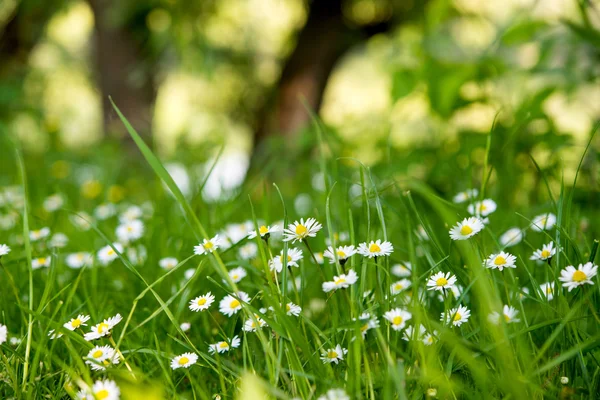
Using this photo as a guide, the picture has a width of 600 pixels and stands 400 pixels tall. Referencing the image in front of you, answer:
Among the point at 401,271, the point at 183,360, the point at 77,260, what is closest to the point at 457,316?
the point at 401,271

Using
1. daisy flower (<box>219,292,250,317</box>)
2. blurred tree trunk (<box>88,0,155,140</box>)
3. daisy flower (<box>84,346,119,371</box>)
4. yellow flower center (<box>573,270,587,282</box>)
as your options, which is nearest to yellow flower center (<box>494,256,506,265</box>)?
yellow flower center (<box>573,270,587,282</box>)

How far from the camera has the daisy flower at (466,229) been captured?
806 mm

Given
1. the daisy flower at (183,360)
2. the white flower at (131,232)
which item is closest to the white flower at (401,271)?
the daisy flower at (183,360)

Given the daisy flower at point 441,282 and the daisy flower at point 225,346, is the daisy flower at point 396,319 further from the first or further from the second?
the daisy flower at point 225,346

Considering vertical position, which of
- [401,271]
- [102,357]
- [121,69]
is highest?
[121,69]

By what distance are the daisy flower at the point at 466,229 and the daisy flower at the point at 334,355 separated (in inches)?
9.9

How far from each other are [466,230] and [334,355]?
0.29 m

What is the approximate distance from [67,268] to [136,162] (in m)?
2.09

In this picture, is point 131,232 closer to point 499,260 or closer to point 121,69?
point 499,260

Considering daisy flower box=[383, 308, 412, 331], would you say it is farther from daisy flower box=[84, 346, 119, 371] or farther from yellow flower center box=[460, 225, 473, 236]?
daisy flower box=[84, 346, 119, 371]

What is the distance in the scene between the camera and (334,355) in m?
0.73

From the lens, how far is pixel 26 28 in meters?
5.19

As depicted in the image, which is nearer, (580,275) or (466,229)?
(580,275)

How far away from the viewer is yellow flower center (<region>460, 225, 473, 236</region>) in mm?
822
